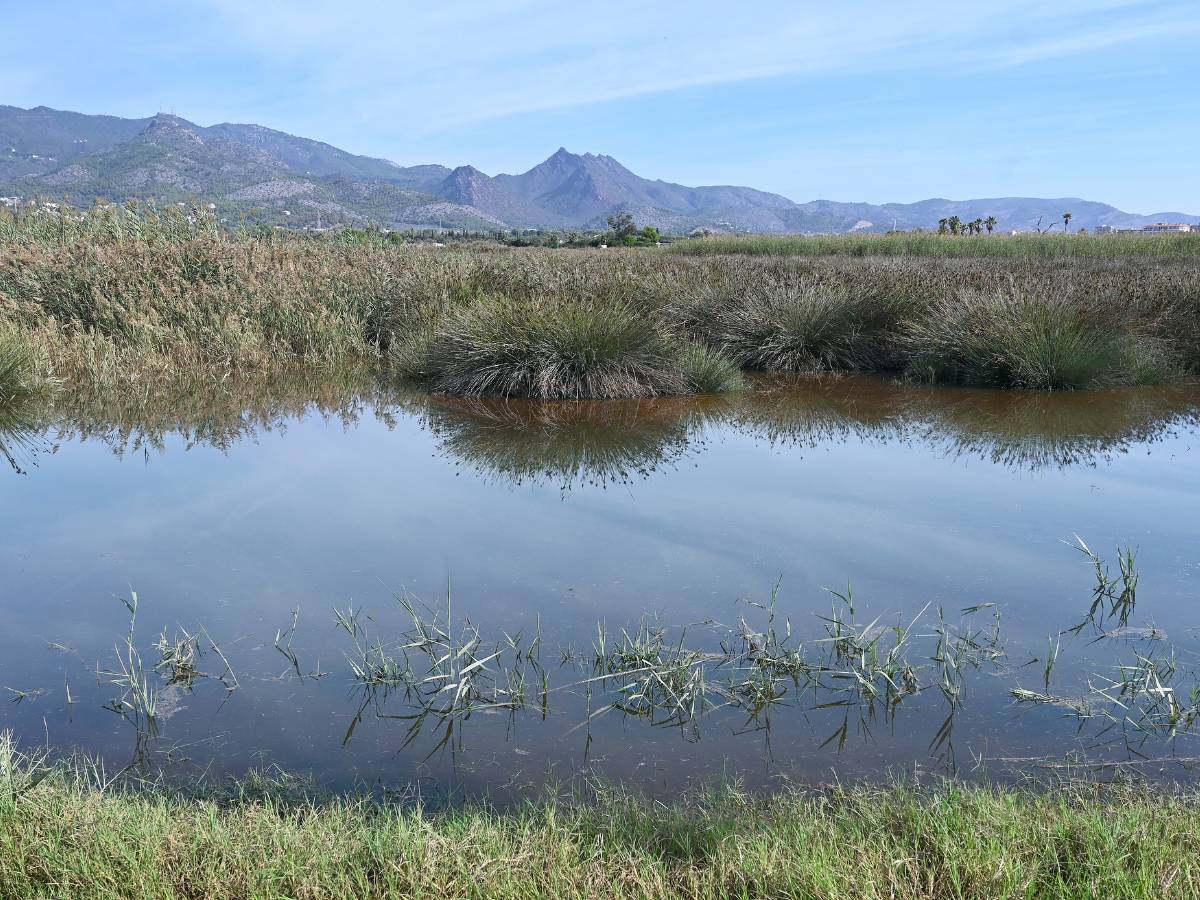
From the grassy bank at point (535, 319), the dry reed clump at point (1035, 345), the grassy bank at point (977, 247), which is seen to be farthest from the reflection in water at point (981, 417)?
the grassy bank at point (977, 247)

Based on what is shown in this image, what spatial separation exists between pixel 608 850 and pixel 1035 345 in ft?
30.6

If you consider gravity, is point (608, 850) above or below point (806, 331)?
below

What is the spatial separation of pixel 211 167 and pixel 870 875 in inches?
7931

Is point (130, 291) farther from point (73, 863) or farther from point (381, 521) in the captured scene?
point (73, 863)

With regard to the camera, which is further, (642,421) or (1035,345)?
(1035,345)

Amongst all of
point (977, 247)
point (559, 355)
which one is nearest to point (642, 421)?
point (559, 355)

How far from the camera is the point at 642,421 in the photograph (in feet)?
30.1

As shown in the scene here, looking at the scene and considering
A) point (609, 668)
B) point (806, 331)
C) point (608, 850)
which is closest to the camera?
point (608, 850)

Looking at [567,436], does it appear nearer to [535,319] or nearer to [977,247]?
[535,319]

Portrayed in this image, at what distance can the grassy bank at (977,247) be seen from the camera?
23578 millimetres

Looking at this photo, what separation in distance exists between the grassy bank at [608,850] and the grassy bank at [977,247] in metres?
20.8

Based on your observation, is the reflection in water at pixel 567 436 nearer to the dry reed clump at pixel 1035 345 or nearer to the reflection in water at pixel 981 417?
the reflection in water at pixel 981 417

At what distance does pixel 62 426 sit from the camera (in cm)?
868

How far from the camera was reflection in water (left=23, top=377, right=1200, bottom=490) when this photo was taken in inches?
306
